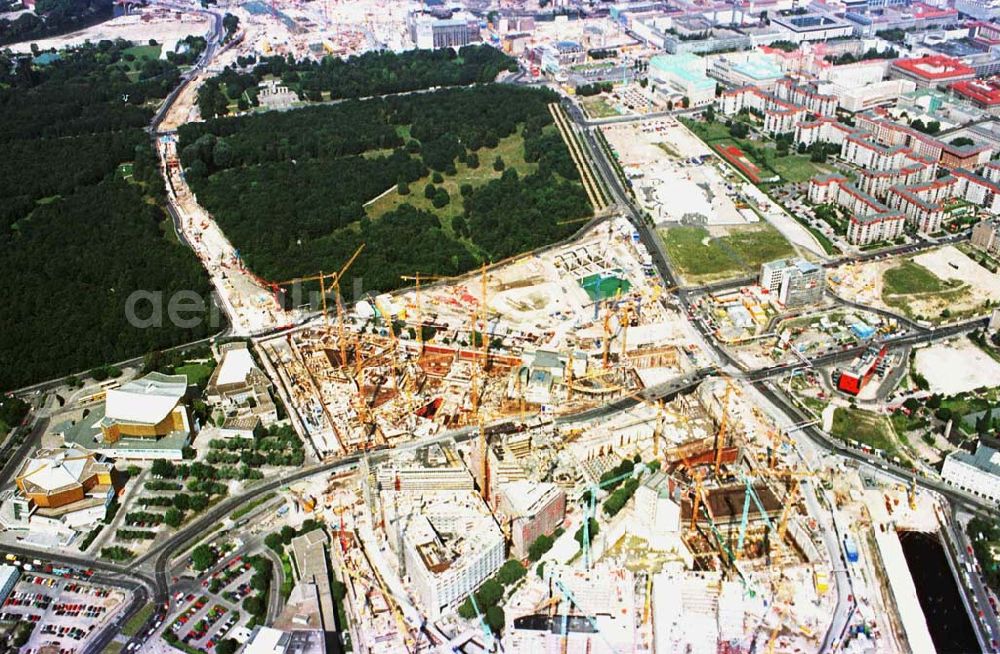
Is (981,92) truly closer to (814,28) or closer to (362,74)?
(814,28)

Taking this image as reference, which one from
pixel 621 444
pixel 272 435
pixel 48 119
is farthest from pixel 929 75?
pixel 48 119

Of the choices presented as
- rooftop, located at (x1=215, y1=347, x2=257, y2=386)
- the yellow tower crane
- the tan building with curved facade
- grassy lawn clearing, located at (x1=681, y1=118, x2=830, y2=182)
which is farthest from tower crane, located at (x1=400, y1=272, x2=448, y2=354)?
grassy lawn clearing, located at (x1=681, y1=118, x2=830, y2=182)

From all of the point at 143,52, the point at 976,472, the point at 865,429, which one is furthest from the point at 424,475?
the point at 143,52

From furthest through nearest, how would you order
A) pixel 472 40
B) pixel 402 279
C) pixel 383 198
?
pixel 472 40
pixel 383 198
pixel 402 279

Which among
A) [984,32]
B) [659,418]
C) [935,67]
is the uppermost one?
[935,67]

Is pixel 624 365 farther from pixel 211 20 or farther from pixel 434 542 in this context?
pixel 211 20

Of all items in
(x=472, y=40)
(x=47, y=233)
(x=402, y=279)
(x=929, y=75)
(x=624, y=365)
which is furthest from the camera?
(x=472, y=40)

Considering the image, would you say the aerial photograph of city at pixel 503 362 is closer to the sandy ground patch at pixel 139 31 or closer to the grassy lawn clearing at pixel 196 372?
the grassy lawn clearing at pixel 196 372
